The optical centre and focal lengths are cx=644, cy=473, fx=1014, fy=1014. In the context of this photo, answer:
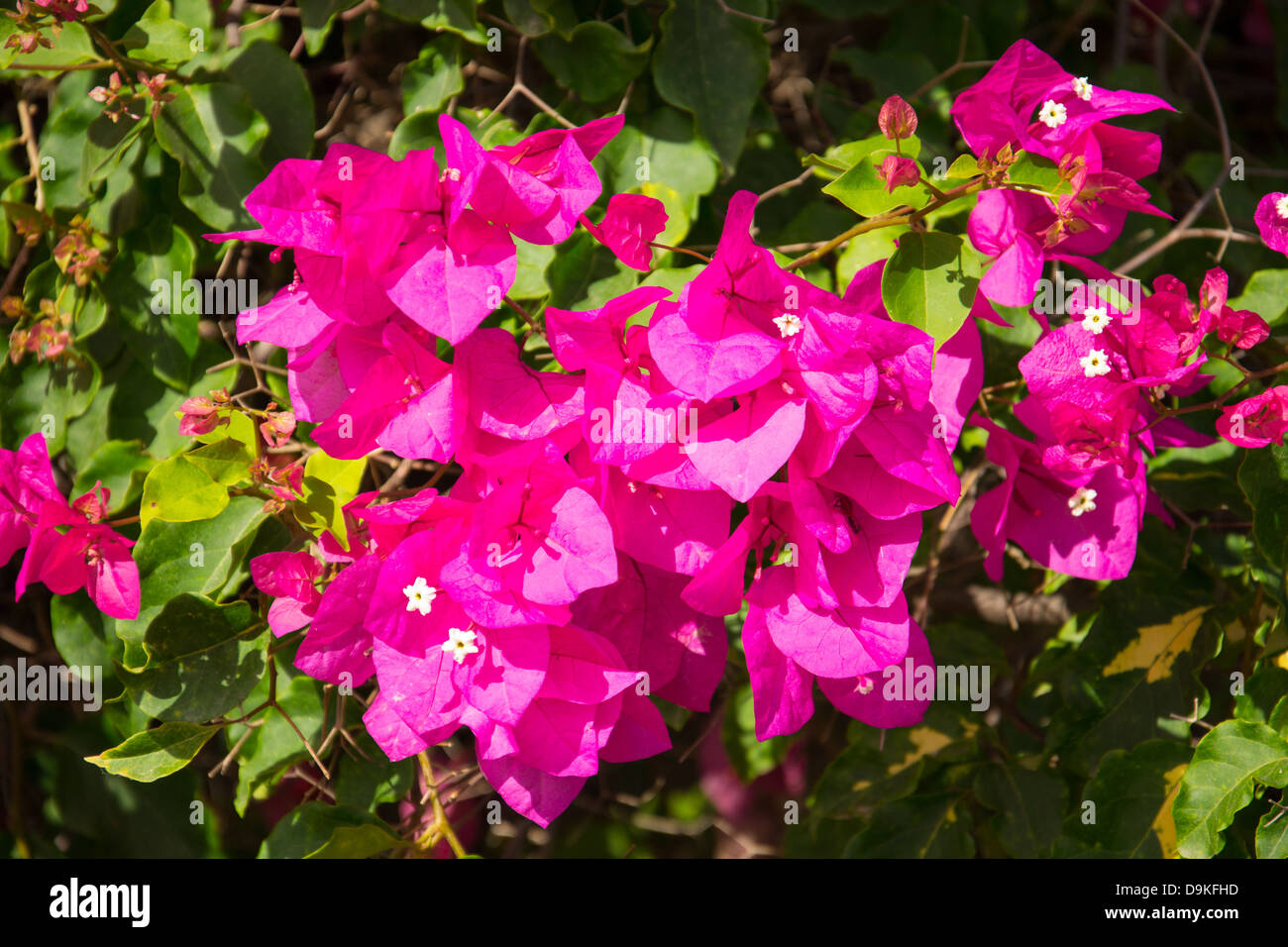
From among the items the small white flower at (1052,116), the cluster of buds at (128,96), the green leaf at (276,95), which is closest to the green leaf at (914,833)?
the small white flower at (1052,116)

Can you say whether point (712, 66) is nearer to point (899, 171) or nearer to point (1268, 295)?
point (899, 171)

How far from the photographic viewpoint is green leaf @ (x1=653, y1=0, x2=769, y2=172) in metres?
0.97

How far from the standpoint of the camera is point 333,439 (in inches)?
28.6

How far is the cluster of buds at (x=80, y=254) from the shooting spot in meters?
1.00

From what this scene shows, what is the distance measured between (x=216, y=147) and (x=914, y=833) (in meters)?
0.98

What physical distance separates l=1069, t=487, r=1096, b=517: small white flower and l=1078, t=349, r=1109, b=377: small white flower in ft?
0.32

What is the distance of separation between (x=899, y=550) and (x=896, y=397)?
0.11 metres

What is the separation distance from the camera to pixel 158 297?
3.33 ft

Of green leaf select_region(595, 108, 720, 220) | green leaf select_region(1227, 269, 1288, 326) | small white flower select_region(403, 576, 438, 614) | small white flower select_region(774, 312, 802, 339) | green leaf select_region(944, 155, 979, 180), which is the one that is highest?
green leaf select_region(595, 108, 720, 220)

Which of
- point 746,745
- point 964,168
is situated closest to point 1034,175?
point 964,168

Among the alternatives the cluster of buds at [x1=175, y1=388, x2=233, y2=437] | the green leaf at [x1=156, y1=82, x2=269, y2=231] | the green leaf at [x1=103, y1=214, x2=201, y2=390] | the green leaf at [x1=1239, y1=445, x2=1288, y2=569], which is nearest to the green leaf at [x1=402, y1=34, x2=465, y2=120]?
the green leaf at [x1=156, y1=82, x2=269, y2=231]

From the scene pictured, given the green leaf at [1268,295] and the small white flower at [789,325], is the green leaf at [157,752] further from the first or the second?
the green leaf at [1268,295]

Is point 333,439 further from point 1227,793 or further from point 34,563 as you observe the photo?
point 1227,793

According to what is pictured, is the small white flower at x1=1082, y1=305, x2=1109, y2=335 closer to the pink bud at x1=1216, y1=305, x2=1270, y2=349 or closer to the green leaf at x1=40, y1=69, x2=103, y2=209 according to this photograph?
the pink bud at x1=1216, y1=305, x2=1270, y2=349
